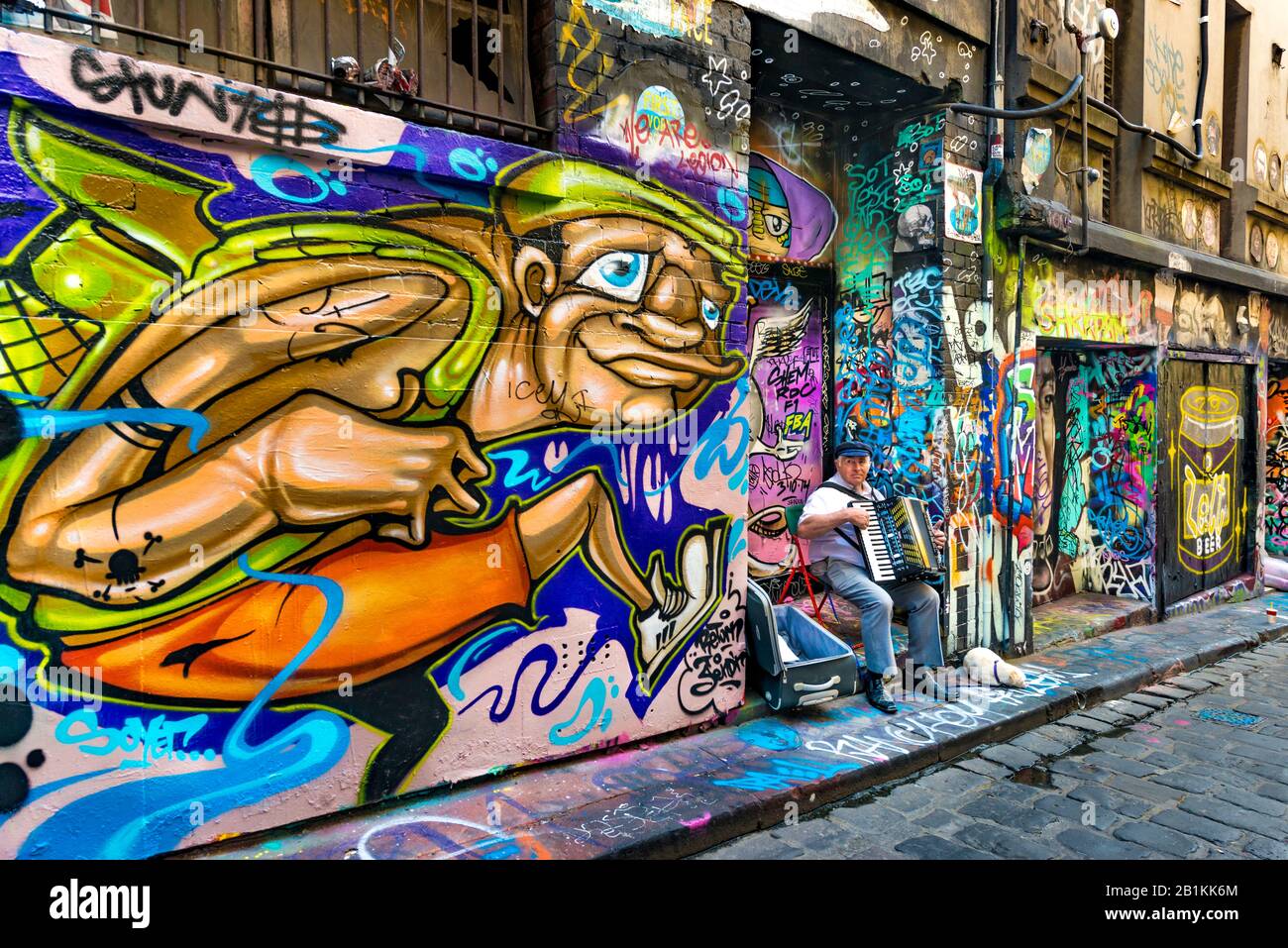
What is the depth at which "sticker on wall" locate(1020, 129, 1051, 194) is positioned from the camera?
688 cm

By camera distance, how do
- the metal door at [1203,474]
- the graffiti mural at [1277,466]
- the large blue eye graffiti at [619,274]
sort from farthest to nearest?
the graffiti mural at [1277,466]
the metal door at [1203,474]
the large blue eye graffiti at [619,274]

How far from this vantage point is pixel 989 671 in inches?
246

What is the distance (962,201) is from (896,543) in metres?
2.79

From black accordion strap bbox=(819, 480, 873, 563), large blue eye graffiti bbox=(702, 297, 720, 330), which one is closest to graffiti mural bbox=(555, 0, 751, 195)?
large blue eye graffiti bbox=(702, 297, 720, 330)

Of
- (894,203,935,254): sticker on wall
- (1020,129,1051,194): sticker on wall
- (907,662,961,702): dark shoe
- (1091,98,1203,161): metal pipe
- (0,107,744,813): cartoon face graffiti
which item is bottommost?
(907,662,961,702): dark shoe

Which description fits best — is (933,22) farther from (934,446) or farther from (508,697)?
(508,697)

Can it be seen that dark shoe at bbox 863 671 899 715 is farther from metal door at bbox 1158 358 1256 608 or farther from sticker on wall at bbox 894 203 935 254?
metal door at bbox 1158 358 1256 608

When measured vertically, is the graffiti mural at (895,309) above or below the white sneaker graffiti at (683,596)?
above

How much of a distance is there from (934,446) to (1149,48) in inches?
215

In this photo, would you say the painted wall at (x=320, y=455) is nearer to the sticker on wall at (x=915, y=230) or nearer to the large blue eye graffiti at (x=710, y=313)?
the large blue eye graffiti at (x=710, y=313)

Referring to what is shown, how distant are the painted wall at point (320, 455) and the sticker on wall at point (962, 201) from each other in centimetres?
240

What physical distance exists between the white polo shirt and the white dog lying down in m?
1.26

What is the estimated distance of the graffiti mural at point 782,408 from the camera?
669 cm

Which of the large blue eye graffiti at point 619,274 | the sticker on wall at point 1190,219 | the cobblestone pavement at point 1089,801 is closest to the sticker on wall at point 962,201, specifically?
the large blue eye graffiti at point 619,274
